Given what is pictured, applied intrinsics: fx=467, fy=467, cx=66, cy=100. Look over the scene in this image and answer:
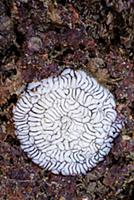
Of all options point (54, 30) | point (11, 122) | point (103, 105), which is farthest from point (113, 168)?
point (54, 30)

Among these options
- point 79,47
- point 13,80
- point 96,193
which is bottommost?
point 96,193

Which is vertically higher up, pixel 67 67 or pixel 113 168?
pixel 67 67

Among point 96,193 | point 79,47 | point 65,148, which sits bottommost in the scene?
point 96,193

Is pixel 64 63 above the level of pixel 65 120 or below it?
above

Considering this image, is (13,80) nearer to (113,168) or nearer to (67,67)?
(67,67)

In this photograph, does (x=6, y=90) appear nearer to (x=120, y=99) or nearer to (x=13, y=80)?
(x=13, y=80)

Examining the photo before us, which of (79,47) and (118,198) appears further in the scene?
(118,198)
